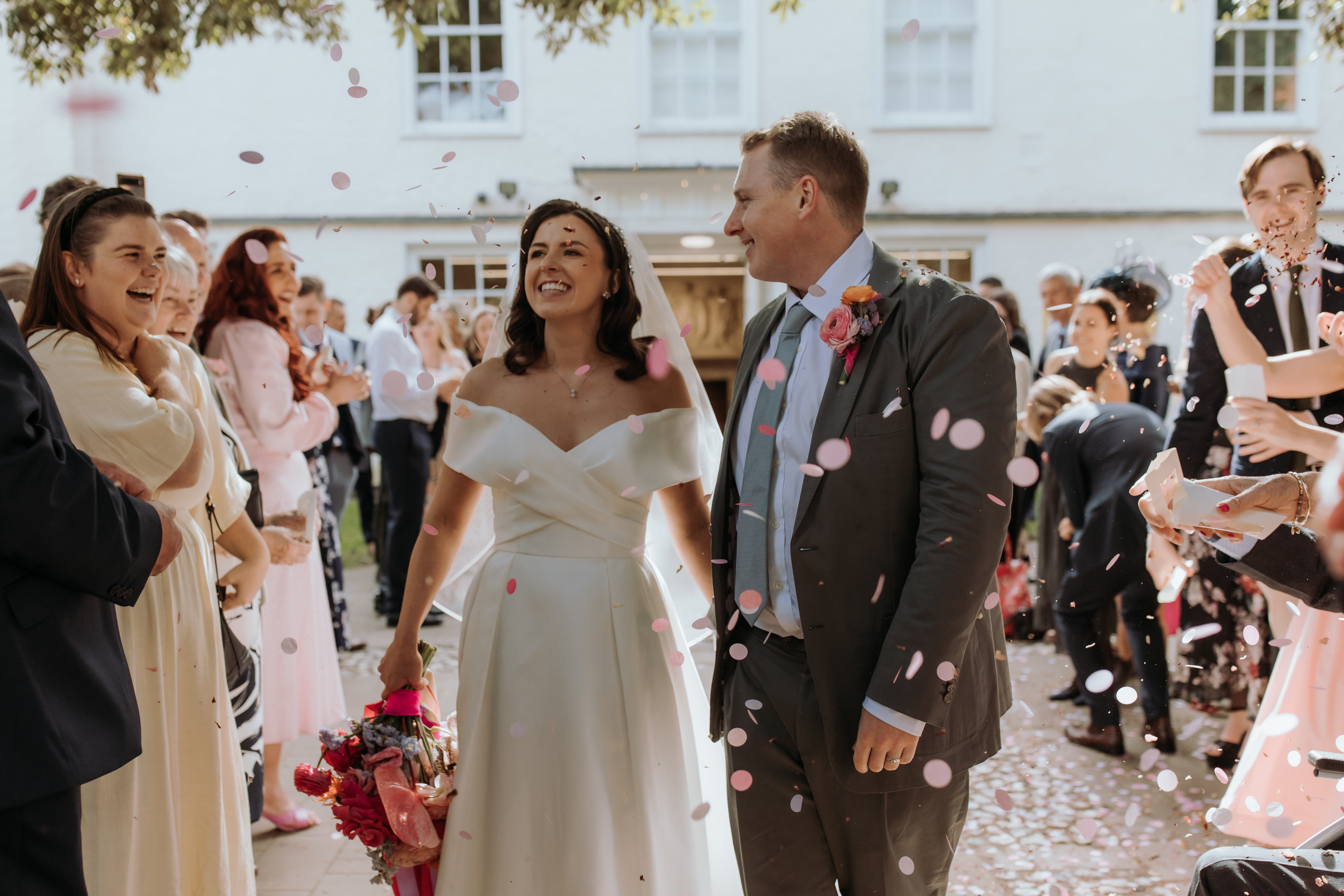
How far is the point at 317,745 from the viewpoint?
4090 mm

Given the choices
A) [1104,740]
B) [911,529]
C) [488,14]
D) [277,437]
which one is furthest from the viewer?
[488,14]

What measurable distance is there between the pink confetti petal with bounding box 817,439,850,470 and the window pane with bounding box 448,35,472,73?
1006 centimetres

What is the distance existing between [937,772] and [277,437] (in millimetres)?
2651


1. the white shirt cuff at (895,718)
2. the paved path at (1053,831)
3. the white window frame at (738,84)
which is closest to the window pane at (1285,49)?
the white window frame at (738,84)

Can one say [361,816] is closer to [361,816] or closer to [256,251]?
[361,816]

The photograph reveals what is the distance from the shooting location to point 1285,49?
10633 mm

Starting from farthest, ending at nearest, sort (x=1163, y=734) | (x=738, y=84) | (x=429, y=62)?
(x=738, y=84), (x=429, y=62), (x=1163, y=734)

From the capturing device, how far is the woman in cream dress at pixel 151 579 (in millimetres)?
2064

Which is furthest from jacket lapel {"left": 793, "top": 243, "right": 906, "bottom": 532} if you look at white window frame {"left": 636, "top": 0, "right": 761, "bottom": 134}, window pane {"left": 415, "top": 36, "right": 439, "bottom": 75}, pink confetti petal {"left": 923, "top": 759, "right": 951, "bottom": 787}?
window pane {"left": 415, "top": 36, "right": 439, "bottom": 75}

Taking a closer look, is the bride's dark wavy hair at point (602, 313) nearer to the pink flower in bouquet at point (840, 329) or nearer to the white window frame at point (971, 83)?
the pink flower in bouquet at point (840, 329)

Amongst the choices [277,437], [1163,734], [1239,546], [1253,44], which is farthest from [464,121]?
[1239,546]

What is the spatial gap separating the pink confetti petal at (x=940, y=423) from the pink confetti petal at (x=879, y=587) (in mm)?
268

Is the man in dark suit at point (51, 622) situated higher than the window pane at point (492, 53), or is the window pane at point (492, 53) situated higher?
the window pane at point (492, 53)

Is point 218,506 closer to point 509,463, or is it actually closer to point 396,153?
point 509,463
